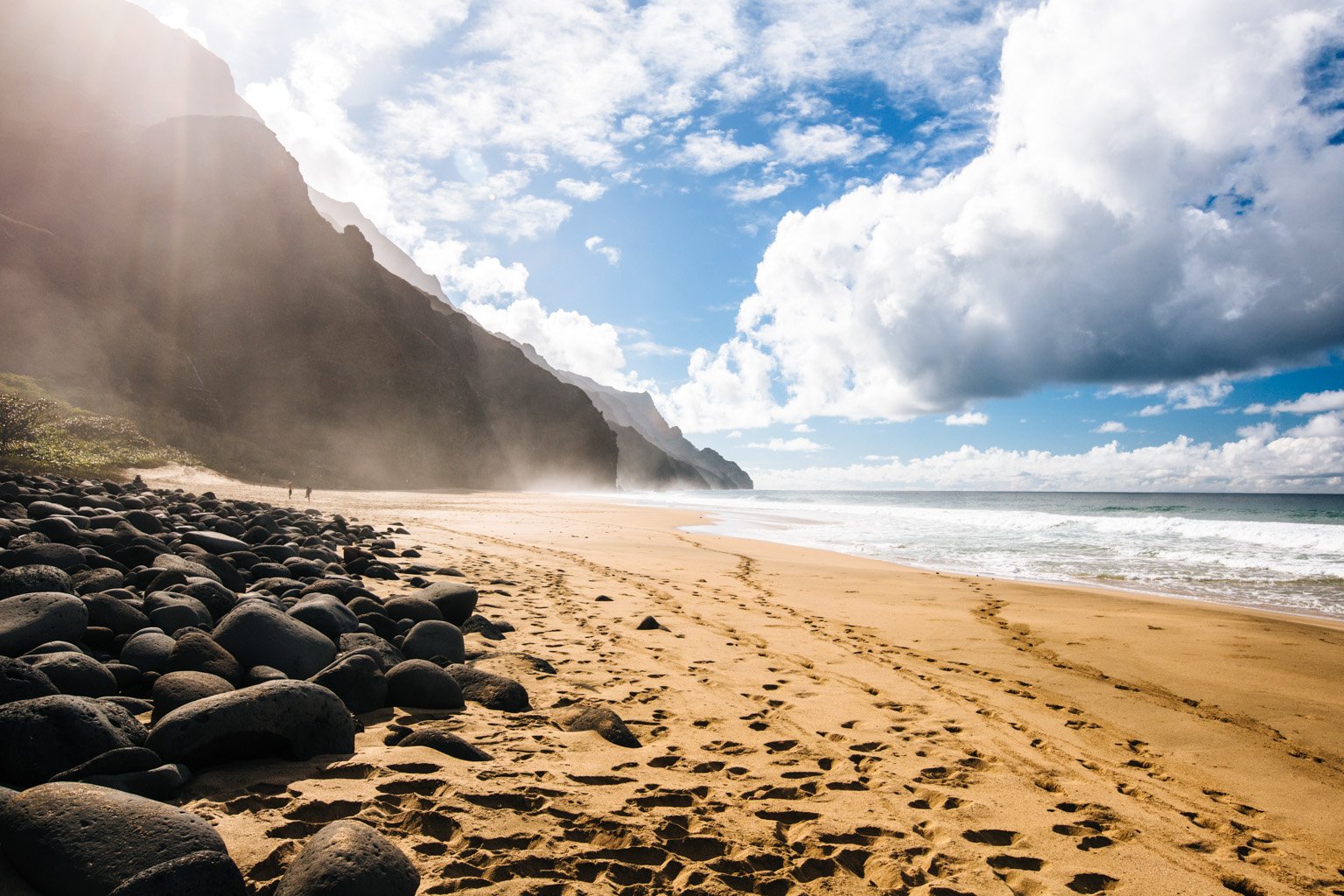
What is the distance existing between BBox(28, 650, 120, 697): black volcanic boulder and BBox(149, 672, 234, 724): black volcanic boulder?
0.22 metres

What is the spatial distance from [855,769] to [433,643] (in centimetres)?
315

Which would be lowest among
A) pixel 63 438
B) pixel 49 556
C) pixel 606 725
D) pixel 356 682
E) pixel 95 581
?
pixel 606 725

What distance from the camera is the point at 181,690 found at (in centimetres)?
306

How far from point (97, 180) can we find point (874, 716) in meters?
58.9

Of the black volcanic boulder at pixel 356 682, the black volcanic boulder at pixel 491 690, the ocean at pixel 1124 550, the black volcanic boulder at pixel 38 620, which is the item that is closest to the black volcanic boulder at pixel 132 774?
the black volcanic boulder at pixel 356 682

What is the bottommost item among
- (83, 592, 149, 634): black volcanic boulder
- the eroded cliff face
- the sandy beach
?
the sandy beach

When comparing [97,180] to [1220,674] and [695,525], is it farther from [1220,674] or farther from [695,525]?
[1220,674]

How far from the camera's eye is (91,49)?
78.1m

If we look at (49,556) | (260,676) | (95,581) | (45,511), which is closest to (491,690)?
(260,676)

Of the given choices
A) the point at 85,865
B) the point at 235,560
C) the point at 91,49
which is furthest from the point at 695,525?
the point at 91,49

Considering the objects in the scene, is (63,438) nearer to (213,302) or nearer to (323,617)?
(213,302)

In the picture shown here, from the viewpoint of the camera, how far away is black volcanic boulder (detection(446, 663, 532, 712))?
13.6ft

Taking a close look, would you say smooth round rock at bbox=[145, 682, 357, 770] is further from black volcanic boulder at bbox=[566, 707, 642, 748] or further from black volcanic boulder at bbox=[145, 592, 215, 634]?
black volcanic boulder at bbox=[145, 592, 215, 634]

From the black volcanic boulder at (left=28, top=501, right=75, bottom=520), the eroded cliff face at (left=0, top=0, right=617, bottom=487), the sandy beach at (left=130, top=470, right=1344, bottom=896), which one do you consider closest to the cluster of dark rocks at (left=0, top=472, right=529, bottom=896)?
the sandy beach at (left=130, top=470, right=1344, bottom=896)
